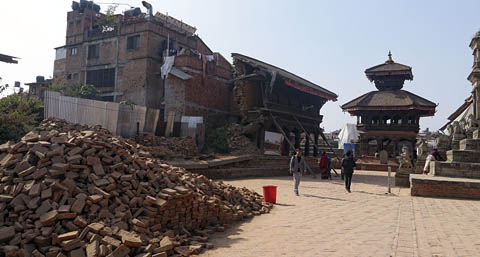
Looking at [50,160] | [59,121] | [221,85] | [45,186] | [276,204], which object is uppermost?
[221,85]

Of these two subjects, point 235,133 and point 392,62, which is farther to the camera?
point 392,62

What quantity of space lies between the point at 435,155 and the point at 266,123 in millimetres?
10328

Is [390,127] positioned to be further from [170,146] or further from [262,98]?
[170,146]

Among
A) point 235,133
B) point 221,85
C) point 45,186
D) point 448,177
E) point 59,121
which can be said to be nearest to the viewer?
point 45,186

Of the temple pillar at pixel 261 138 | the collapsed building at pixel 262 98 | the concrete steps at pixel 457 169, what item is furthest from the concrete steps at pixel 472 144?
the temple pillar at pixel 261 138

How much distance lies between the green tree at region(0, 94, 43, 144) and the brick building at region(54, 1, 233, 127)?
25.8ft

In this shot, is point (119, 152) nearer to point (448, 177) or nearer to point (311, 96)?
point (448, 177)

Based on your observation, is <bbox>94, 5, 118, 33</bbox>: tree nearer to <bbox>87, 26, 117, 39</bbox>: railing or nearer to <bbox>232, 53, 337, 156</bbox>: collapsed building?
<bbox>87, 26, 117, 39</bbox>: railing

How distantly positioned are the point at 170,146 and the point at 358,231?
38.4 feet

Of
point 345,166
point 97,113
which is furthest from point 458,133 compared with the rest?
point 97,113

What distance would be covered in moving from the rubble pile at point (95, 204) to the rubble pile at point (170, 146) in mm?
7772

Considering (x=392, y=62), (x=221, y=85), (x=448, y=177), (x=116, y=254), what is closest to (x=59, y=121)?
(x=116, y=254)

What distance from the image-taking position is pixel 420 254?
5.04 m

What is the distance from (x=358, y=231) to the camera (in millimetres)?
6652
